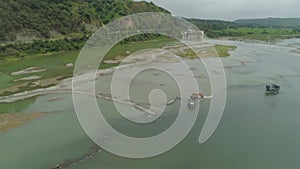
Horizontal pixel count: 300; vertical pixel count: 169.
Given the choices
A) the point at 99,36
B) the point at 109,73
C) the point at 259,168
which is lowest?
the point at 259,168

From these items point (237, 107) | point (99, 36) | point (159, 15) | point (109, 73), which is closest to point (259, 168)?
point (237, 107)

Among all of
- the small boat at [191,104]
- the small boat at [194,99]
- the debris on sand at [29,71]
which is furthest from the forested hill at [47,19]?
the small boat at [191,104]

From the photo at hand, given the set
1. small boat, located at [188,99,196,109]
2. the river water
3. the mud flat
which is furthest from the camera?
small boat, located at [188,99,196,109]

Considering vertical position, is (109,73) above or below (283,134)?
above

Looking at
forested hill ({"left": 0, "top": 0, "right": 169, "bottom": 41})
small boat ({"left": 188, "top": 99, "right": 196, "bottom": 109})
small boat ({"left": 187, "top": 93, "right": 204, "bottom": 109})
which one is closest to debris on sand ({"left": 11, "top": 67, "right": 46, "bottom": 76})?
forested hill ({"left": 0, "top": 0, "right": 169, "bottom": 41})

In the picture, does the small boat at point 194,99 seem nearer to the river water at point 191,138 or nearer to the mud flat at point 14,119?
the river water at point 191,138

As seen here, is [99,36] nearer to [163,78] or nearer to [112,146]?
[163,78]

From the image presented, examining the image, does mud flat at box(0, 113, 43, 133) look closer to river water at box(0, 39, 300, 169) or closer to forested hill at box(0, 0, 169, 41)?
river water at box(0, 39, 300, 169)
